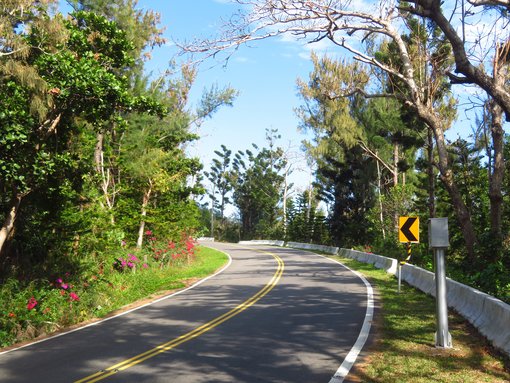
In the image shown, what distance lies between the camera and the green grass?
6645mm

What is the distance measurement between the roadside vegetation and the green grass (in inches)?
304

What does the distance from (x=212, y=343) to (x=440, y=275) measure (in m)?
4.32

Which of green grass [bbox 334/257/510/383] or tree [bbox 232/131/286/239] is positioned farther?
tree [bbox 232/131/286/239]

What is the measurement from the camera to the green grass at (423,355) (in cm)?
664

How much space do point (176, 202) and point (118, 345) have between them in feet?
63.4

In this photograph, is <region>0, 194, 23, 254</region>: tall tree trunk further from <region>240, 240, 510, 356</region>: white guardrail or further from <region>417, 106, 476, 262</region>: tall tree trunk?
<region>417, 106, 476, 262</region>: tall tree trunk

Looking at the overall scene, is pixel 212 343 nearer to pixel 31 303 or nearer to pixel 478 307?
pixel 478 307

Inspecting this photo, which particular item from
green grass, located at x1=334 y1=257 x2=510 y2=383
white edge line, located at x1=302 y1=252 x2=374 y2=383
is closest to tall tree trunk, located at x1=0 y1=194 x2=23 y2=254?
white edge line, located at x1=302 y1=252 x2=374 y2=383

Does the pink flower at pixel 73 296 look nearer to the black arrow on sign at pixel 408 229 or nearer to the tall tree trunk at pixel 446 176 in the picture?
the black arrow on sign at pixel 408 229

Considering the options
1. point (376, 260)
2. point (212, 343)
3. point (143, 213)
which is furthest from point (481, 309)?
point (143, 213)

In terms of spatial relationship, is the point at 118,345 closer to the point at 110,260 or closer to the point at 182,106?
the point at 110,260

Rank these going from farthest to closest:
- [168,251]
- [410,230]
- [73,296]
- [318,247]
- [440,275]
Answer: [318,247] < [168,251] < [410,230] < [73,296] < [440,275]

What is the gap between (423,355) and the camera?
7.75 metres

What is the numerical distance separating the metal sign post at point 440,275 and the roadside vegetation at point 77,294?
869cm
